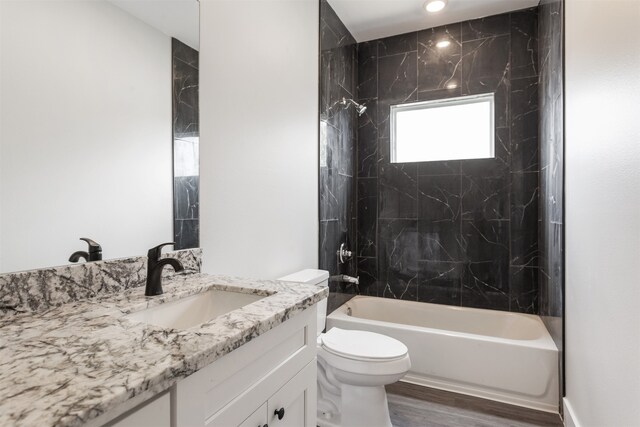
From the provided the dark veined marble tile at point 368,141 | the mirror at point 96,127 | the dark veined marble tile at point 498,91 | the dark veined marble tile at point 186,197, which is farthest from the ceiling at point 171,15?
the dark veined marble tile at point 498,91

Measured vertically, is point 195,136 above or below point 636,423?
above

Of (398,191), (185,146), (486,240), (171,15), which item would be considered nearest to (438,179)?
(398,191)

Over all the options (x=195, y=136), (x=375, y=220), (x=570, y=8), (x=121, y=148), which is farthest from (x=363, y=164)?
(x=121, y=148)

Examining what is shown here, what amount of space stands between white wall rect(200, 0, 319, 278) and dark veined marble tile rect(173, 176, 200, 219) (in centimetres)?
4

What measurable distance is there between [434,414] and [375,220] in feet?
5.56

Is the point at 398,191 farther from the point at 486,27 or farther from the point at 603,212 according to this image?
the point at 603,212

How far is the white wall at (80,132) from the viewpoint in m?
0.82

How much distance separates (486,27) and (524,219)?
66.9 inches

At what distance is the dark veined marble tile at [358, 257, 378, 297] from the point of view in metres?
3.20

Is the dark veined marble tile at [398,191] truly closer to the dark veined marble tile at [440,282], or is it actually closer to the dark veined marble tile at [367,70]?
the dark veined marble tile at [440,282]

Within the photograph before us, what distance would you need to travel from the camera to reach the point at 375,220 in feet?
10.5

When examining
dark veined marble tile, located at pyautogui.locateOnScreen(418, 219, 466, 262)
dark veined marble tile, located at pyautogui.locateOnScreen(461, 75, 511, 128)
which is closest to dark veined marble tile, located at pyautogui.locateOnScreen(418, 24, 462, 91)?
dark veined marble tile, located at pyautogui.locateOnScreen(461, 75, 511, 128)

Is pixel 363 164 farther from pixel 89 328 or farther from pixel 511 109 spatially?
pixel 89 328

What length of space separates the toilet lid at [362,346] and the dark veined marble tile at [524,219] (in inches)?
62.4
